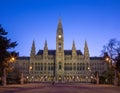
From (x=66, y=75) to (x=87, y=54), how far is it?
17223mm

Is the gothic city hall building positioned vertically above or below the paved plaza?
above

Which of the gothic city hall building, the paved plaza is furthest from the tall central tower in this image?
the paved plaza

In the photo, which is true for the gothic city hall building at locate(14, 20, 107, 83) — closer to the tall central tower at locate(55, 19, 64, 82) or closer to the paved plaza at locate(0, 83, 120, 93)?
the tall central tower at locate(55, 19, 64, 82)

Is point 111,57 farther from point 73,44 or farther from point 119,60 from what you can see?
point 73,44

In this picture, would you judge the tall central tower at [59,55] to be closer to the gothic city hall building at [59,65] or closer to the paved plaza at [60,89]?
the gothic city hall building at [59,65]

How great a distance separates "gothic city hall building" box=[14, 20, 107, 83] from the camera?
18075 centimetres

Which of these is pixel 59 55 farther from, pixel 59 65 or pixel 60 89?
pixel 60 89

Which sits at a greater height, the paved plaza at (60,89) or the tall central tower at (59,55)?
the tall central tower at (59,55)

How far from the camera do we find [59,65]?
184 meters

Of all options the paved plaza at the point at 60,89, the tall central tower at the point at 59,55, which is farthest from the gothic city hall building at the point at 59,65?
the paved plaza at the point at 60,89

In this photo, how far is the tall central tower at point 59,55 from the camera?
181 m

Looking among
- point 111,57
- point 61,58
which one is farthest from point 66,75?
point 111,57

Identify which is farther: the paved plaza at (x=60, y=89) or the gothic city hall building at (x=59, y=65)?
the gothic city hall building at (x=59, y=65)

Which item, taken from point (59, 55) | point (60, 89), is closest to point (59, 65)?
point (59, 55)
